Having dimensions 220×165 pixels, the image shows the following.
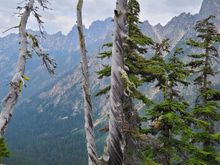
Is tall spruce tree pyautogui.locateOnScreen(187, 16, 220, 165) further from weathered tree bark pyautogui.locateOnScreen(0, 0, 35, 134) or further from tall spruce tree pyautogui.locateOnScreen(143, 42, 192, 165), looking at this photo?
weathered tree bark pyautogui.locateOnScreen(0, 0, 35, 134)

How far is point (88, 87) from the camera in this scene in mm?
8609

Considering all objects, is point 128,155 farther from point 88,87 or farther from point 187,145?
point 187,145

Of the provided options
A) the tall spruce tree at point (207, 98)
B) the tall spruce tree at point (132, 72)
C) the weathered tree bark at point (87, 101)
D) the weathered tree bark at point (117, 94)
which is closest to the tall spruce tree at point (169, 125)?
the tall spruce tree at point (207, 98)

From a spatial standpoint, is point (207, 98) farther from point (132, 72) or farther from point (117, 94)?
point (117, 94)

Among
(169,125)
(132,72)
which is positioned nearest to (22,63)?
(132,72)

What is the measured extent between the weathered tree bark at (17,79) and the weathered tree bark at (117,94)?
3969 mm

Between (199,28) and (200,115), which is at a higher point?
(199,28)

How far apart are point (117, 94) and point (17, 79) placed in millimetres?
4428

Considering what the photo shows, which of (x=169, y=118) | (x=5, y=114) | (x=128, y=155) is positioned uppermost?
(x=5, y=114)

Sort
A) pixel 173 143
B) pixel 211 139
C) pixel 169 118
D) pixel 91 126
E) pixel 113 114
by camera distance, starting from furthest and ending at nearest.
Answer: pixel 211 139 → pixel 173 143 → pixel 169 118 → pixel 91 126 → pixel 113 114

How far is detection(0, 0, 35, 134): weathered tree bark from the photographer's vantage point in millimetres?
10461

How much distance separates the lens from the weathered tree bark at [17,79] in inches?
412

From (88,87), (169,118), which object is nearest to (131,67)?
(169,118)

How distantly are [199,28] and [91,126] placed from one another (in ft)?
73.0
